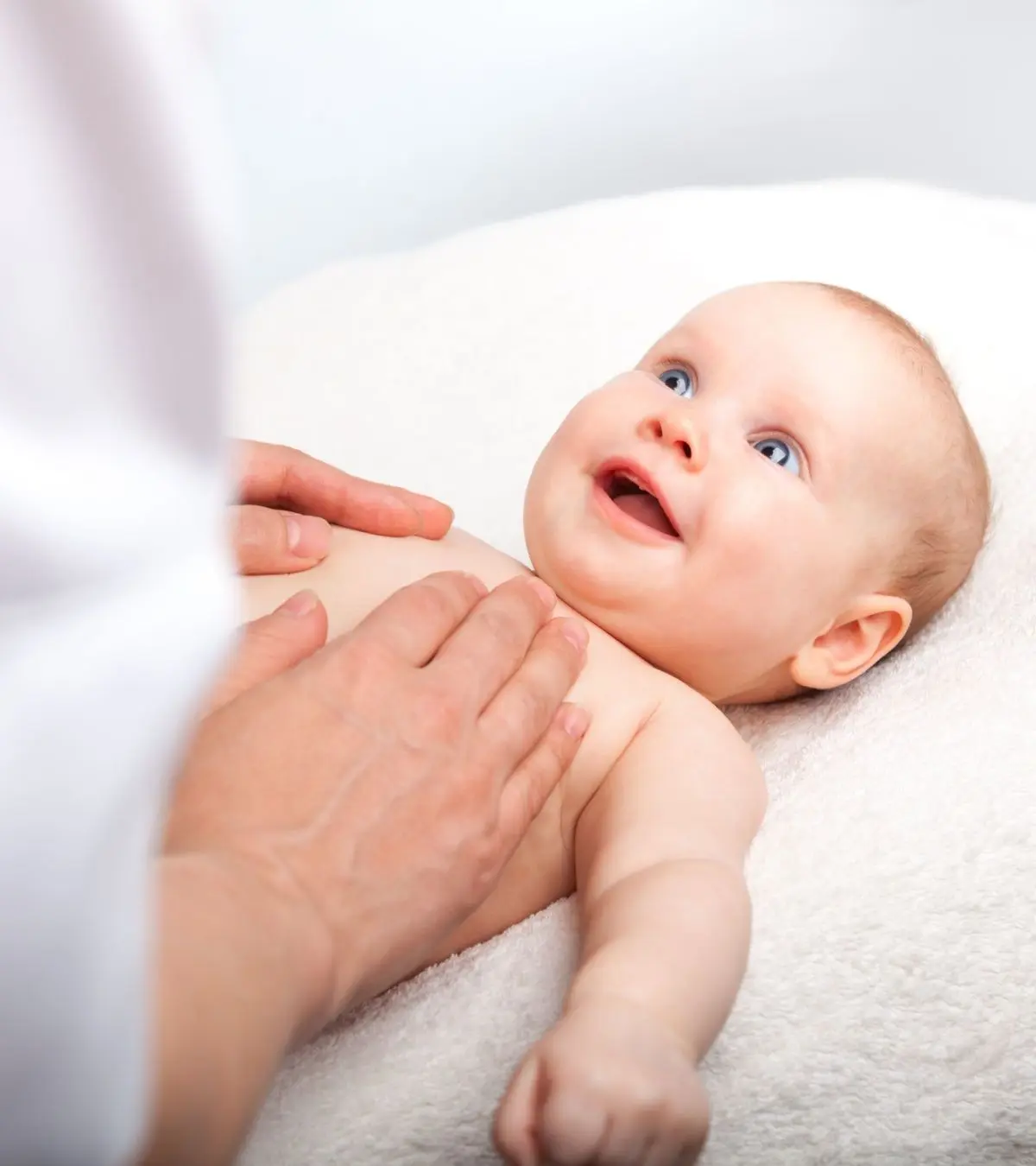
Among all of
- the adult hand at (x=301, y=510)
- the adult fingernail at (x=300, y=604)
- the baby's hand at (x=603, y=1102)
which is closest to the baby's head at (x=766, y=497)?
the adult hand at (x=301, y=510)

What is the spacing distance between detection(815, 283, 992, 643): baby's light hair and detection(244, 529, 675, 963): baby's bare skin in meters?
0.23

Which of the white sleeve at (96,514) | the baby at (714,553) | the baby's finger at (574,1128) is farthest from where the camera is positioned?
the baby at (714,553)

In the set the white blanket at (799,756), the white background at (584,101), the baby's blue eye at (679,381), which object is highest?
the white background at (584,101)

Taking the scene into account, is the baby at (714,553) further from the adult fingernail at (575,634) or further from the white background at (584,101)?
the white background at (584,101)

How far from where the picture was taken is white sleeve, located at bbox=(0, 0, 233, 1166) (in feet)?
1.04

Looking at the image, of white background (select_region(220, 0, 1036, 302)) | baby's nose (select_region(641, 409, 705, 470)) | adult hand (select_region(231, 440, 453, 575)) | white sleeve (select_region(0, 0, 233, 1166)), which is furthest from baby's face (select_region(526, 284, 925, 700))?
white background (select_region(220, 0, 1036, 302))

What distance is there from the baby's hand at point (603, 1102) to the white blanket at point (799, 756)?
120 mm

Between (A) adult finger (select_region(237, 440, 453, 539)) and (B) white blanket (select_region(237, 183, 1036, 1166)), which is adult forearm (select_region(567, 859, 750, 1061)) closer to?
(B) white blanket (select_region(237, 183, 1036, 1166))

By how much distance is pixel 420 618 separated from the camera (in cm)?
92

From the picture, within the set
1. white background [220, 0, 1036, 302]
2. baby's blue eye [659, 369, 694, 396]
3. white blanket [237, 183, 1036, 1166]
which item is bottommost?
white blanket [237, 183, 1036, 1166]

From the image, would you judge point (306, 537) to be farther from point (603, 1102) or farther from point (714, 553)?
point (603, 1102)

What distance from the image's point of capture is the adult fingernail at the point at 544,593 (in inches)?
40.9

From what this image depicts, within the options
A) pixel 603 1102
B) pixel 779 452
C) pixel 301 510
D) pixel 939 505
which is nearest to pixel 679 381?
pixel 779 452

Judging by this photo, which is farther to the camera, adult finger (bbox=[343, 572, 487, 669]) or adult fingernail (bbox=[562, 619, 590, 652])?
adult fingernail (bbox=[562, 619, 590, 652])
